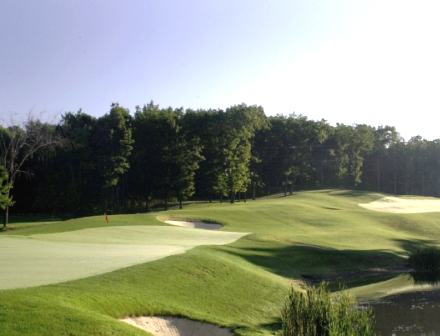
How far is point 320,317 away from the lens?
1076 cm

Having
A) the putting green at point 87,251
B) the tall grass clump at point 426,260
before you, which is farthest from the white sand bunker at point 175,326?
the tall grass clump at point 426,260

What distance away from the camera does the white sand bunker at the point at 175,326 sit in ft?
42.3

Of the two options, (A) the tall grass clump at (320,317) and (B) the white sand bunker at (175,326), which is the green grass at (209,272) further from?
(A) the tall grass clump at (320,317)

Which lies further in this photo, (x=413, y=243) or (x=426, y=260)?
(x=413, y=243)

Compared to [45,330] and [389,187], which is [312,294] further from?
[389,187]

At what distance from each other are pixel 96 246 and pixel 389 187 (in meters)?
104

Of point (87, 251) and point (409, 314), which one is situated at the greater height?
point (87, 251)

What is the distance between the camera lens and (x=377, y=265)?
1182 inches

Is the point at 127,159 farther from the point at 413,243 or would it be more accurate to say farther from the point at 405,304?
the point at 405,304

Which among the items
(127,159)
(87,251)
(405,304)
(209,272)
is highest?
(127,159)

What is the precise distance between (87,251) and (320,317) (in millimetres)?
14197

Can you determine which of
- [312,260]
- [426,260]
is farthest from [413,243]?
[312,260]

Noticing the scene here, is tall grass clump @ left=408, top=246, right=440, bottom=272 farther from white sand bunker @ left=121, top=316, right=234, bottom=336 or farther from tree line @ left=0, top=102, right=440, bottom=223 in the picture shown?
tree line @ left=0, top=102, right=440, bottom=223

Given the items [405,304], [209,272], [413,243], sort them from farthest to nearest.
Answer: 1. [413,243]
2. [405,304]
3. [209,272]
